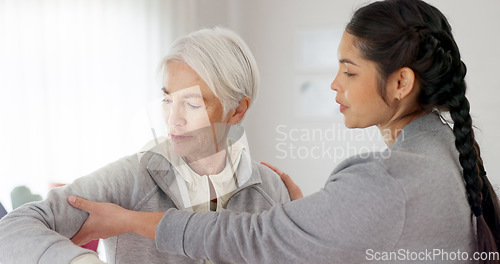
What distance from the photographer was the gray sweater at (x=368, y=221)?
2.75 feet

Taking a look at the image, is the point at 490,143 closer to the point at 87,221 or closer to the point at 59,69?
the point at 59,69

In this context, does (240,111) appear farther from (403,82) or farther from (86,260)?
(86,260)

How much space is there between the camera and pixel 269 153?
159 inches

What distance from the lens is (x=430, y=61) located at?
36.9 inches

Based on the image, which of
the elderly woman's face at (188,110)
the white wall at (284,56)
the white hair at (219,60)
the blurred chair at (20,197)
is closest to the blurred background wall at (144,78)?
the white wall at (284,56)

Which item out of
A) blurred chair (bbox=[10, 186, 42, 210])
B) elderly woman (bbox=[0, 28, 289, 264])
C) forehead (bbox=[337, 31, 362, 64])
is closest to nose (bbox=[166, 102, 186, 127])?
elderly woman (bbox=[0, 28, 289, 264])

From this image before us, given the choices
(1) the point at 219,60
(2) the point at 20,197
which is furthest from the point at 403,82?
(2) the point at 20,197

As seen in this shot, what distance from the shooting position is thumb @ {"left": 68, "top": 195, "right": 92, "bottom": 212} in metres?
1.04

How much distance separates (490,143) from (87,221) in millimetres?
3141

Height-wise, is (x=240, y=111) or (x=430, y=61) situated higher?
(x=430, y=61)

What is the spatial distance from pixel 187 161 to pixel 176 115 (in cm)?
15

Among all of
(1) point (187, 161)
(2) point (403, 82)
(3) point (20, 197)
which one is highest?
(2) point (403, 82)

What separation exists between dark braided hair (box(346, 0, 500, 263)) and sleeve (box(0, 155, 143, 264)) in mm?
634

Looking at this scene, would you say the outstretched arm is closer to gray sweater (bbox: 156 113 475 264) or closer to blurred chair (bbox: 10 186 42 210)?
gray sweater (bbox: 156 113 475 264)
